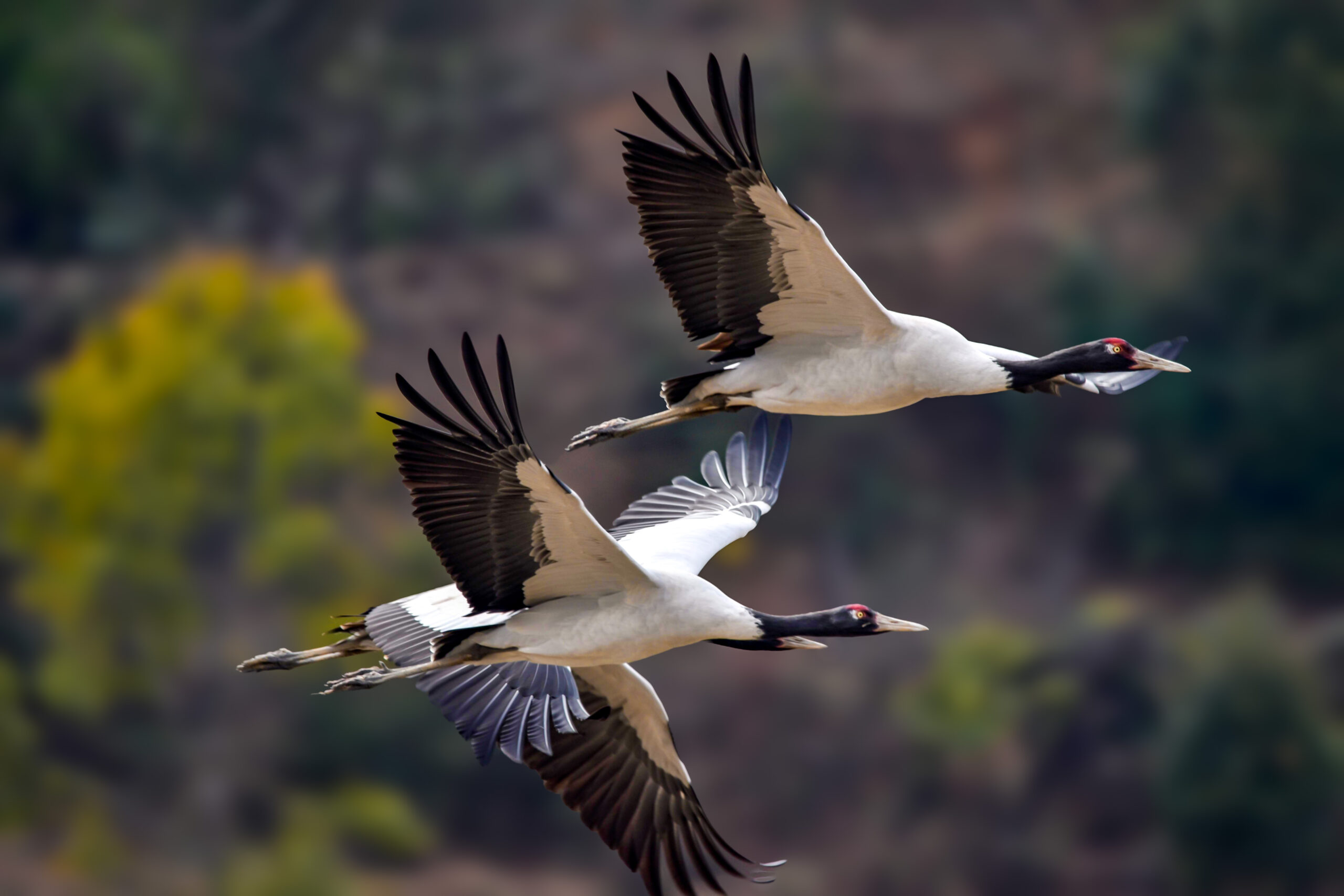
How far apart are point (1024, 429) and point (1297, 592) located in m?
6.83

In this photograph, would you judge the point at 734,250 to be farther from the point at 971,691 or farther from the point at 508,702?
the point at 971,691

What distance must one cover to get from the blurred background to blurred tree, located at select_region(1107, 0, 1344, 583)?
0.33 ft

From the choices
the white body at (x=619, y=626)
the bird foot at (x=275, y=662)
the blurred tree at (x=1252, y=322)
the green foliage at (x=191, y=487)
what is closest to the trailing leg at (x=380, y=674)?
the white body at (x=619, y=626)

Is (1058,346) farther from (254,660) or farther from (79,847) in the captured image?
(254,660)

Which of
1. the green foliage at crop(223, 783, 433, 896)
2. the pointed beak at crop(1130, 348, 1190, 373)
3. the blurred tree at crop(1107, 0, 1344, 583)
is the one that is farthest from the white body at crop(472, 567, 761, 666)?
the blurred tree at crop(1107, 0, 1344, 583)

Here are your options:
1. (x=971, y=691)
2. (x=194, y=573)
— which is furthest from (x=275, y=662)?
(x=971, y=691)

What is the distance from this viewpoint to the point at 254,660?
38.3ft

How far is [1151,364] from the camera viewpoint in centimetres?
1069

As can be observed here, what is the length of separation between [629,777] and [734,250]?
10.2 feet

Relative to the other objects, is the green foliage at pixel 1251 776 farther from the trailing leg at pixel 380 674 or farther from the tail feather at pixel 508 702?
the trailing leg at pixel 380 674

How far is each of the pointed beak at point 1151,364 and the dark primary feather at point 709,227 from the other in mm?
2012

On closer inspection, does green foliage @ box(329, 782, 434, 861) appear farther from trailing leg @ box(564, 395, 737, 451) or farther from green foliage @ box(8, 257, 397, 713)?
trailing leg @ box(564, 395, 737, 451)

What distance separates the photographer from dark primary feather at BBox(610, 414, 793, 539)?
1295cm

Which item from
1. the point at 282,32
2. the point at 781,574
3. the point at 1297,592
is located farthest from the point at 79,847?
the point at 1297,592
